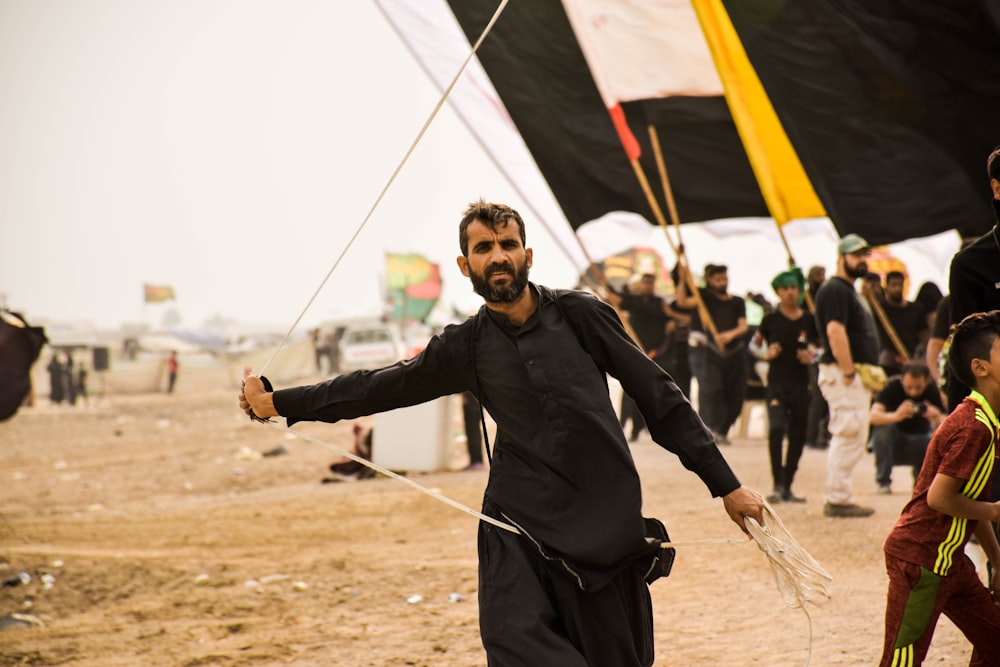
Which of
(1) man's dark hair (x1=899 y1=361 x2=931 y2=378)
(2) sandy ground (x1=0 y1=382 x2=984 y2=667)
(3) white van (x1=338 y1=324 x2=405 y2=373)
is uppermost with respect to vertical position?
(1) man's dark hair (x1=899 y1=361 x2=931 y2=378)

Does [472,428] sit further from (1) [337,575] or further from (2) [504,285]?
(2) [504,285]

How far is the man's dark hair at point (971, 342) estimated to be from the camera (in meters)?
3.26

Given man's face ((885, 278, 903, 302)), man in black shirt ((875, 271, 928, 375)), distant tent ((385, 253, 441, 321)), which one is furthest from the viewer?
distant tent ((385, 253, 441, 321))

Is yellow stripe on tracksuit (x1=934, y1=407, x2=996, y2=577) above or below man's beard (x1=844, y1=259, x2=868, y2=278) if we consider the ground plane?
below

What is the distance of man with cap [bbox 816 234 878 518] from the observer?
7094 millimetres

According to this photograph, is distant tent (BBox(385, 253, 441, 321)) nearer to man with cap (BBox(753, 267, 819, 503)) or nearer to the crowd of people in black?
the crowd of people in black

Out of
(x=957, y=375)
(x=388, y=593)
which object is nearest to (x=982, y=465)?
(x=957, y=375)

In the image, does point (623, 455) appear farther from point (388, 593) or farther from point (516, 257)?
point (388, 593)

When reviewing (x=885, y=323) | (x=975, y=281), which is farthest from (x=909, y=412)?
(x=975, y=281)

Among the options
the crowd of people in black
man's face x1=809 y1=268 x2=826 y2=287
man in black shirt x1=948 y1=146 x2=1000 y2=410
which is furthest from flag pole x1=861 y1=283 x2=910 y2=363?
the crowd of people in black

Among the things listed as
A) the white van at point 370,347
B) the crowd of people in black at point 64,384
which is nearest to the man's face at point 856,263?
the white van at point 370,347

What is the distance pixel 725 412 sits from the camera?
11438mm

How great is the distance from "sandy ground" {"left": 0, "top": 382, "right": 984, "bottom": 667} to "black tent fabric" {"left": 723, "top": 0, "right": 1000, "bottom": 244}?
2.31m

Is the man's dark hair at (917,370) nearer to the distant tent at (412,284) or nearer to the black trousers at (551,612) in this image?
the black trousers at (551,612)
